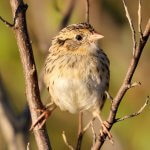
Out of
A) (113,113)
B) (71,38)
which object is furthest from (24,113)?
(113,113)

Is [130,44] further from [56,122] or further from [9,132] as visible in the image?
[9,132]

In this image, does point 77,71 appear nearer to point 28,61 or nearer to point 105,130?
point 105,130

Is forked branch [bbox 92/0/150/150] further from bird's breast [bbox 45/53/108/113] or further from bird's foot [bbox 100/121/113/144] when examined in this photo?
bird's breast [bbox 45/53/108/113]

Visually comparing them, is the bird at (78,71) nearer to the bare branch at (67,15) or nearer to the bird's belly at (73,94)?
the bird's belly at (73,94)

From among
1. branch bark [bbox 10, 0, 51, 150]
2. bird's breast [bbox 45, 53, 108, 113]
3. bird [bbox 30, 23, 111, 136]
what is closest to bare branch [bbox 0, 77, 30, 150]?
bird [bbox 30, 23, 111, 136]

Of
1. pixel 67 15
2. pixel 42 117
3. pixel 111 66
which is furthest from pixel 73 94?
pixel 111 66

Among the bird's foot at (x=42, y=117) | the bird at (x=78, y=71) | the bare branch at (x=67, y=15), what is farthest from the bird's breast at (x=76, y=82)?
the bare branch at (x=67, y=15)
